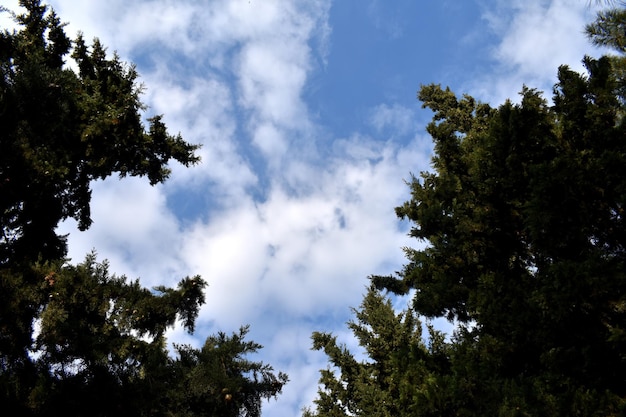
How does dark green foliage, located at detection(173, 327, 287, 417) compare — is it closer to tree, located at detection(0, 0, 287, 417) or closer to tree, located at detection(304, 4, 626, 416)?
tree, located at detection(0, 0, 287, 417)

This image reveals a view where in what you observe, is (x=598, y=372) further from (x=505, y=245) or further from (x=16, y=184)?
(x=16, y=184)

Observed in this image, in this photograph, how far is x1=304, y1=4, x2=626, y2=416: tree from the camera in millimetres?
6867

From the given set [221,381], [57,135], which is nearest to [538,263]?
[221,381]

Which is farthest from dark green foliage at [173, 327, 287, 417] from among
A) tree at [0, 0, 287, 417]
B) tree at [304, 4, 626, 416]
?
tree at [304, 4, 626, 416]

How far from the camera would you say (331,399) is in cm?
1636

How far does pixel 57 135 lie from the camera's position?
37.8 feet

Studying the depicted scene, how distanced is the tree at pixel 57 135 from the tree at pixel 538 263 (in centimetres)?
890

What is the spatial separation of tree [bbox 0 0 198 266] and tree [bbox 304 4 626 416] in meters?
8.90

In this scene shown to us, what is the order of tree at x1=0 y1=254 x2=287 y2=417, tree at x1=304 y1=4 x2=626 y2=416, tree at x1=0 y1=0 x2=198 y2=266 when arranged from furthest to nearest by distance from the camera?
tree at x1=0 y1=0 x2=198 y2=266 → tree at x1=0 y1=254 x2=287 y2=417 → tree at x1=304 y1=4 x2=626 y2=416

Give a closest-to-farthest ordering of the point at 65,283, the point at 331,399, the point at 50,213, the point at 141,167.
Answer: the point at 65,283
the point at 50,213
the point at 141,167
the point at 331,399

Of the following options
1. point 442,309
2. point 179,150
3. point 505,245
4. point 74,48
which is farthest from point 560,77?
point 74,48

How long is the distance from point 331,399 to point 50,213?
38.3 ft

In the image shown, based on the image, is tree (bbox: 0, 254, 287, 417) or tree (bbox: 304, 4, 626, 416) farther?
tree (bbox: 0, 254, 287, 417)

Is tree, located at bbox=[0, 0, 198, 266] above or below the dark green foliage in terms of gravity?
above
